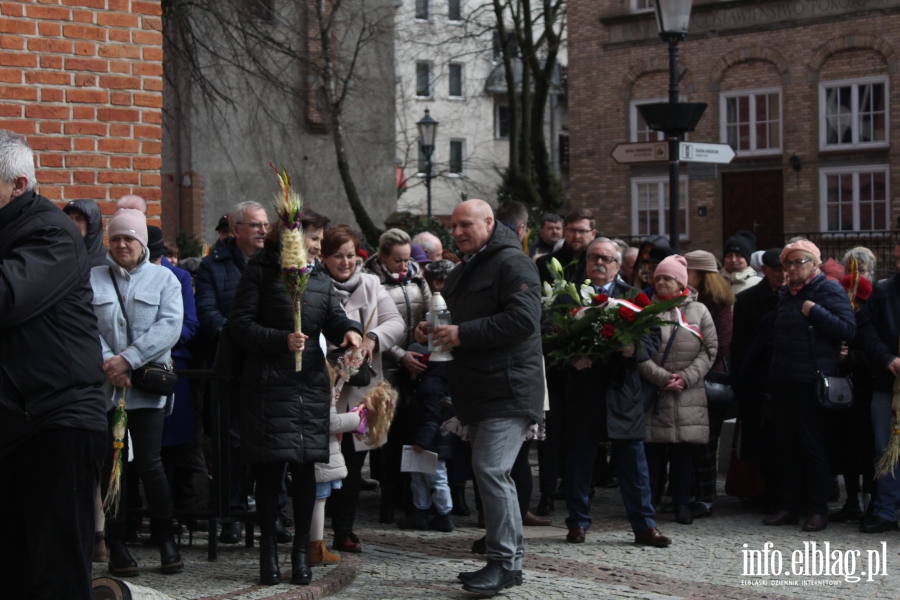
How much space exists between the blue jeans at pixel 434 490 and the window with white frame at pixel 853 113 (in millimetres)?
24273

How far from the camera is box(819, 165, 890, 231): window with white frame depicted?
1174 inches

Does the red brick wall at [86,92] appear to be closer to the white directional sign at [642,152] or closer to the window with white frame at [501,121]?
the white directional sign at [642,152]

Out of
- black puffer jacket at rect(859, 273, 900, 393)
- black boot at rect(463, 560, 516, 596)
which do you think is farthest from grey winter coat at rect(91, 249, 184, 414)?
black puffer jacket at rect(859, 273, 900, 393)

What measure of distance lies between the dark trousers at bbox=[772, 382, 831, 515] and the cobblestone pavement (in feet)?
0.76

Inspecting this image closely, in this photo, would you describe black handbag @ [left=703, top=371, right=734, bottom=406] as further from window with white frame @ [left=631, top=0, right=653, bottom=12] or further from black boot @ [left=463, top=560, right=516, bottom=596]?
window with white frame @ [left=631, top=0, right=653, bottom=12]

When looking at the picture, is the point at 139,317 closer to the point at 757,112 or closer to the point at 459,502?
the point at 459,502

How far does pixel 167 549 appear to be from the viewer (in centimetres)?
674

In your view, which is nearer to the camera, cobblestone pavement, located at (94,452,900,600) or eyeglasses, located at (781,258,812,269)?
cobblestone pavement, located at (94,452,900,600)

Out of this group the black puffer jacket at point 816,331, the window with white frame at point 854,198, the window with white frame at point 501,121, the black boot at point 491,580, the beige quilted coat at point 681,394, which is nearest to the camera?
the black boot at point 491,580

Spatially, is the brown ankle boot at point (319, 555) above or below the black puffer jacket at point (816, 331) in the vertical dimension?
below

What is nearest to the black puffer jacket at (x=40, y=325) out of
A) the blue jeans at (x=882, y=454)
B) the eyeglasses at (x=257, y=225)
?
the eyeglasses at (x=257, y=225)

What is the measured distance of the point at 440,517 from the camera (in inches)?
327

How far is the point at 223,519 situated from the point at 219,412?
65 cm

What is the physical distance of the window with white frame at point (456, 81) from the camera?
57.1m
